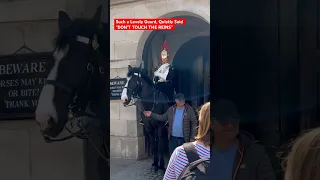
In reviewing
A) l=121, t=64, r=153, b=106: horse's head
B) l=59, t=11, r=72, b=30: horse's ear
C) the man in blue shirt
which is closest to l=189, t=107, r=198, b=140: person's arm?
the man in blue shirt

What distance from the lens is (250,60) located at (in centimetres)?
138

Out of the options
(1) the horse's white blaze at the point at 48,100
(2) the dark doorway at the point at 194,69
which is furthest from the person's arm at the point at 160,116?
(1) the horse's white blaze at the point at 48,100

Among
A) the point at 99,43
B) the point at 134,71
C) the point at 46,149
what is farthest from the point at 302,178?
the point at 46,149

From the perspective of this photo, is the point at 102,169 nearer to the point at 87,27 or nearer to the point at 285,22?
the point at 87,27

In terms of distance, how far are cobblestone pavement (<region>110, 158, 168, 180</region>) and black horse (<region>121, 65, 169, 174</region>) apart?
3 centimetres

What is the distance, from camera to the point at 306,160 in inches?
33.4

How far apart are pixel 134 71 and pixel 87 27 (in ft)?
0.82

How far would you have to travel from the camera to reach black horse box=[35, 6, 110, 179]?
1.58 metres


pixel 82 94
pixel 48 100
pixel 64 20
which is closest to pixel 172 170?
pixel 82 94

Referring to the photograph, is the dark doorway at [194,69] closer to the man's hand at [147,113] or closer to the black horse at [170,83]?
the black horse at [170,83]

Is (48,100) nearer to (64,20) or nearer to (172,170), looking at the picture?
(64,20)

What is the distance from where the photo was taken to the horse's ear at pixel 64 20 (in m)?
1.59

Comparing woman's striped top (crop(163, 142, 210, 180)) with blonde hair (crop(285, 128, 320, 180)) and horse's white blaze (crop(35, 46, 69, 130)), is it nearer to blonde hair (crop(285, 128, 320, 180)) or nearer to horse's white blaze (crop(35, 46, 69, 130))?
horse's white blaze (crop(35, 46, 69, 130))

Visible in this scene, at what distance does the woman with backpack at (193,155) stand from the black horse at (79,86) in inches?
10.5
